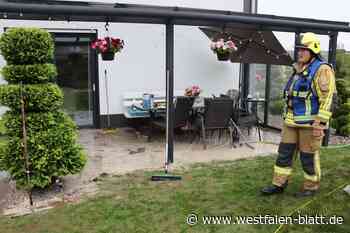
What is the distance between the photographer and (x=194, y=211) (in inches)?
158

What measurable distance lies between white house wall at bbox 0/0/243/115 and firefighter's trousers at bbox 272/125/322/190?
5076 millimetres

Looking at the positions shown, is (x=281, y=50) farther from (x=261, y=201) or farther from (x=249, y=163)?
(x=261, y=201)

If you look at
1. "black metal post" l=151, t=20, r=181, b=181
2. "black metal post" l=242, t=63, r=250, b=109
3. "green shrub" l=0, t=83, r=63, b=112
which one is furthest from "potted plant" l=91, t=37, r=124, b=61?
"black metal post" l=242, t=63, r=250, b=109

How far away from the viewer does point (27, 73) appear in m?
4.23

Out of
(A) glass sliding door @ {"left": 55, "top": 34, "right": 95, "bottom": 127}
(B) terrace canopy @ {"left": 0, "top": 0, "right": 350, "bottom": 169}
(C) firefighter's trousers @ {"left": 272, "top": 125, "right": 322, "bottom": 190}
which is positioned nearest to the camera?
(C) firefighter's trousers @ {"left": 272, "top": 125, "right": 322, "bottom": 190}

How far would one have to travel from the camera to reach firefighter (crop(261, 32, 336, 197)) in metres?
3.87

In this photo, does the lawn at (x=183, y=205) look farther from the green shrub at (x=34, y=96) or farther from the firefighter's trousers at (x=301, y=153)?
the green shrub at (x=34, y=96)

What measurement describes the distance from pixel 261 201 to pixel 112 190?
1899 millimetres

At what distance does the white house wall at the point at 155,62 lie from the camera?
8414 millimetres

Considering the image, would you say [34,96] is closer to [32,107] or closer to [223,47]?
[32,107]

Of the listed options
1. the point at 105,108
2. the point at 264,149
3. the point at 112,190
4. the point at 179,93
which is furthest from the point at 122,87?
the point at 112,190

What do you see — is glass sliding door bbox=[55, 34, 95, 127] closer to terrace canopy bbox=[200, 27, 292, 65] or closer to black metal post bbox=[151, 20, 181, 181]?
terrace canopy bbox=[200, 27, 292, 65]

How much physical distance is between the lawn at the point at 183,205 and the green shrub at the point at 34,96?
1.26 metres

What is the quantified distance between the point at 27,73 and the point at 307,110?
3.29 metres
